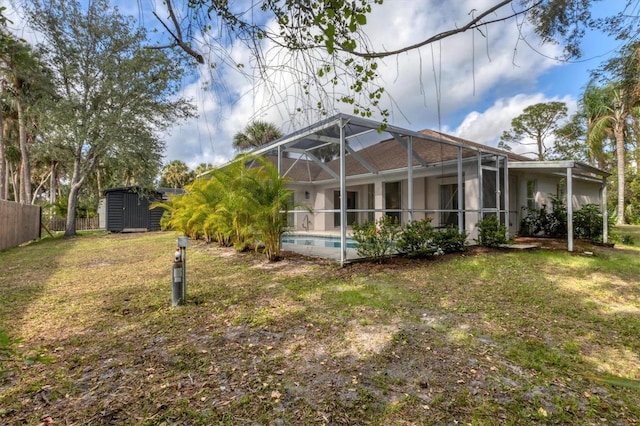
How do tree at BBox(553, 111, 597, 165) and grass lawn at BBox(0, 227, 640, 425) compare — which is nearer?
grass lawn at BBox(0, 227, 640, 425)

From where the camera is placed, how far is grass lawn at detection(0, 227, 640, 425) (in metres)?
2.06

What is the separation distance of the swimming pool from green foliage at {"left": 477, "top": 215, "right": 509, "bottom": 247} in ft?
12.2

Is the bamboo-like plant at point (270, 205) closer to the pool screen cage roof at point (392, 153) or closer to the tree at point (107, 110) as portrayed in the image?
the pool screen cage roof at point (392, 153)

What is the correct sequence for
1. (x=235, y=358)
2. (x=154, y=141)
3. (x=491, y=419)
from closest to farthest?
1. (x=491, y=419)
2. (x=235, y=358)
3. (x=154, y=141)

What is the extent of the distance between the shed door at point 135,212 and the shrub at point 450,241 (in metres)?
18.3

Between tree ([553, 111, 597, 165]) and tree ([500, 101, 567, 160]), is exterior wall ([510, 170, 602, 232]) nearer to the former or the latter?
tree ([553, 111, 597, 165])

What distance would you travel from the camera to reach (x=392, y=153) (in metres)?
13.1

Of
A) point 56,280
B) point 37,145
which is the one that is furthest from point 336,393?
point 37,145

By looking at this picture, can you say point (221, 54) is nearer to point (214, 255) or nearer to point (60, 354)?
point (60, 354)

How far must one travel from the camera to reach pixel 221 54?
2.23 m

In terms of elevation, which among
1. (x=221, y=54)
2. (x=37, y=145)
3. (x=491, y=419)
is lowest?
(x=491, y=419)

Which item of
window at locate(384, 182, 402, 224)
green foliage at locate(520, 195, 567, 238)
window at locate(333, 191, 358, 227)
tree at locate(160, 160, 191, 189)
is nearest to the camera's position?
green foliage at locate(520, 195, 567, 238)

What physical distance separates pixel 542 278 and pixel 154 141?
15953 mm

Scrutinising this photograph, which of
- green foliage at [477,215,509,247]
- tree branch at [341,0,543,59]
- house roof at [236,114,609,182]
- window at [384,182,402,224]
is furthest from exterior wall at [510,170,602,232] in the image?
tree branch at [341,0,543,59]
